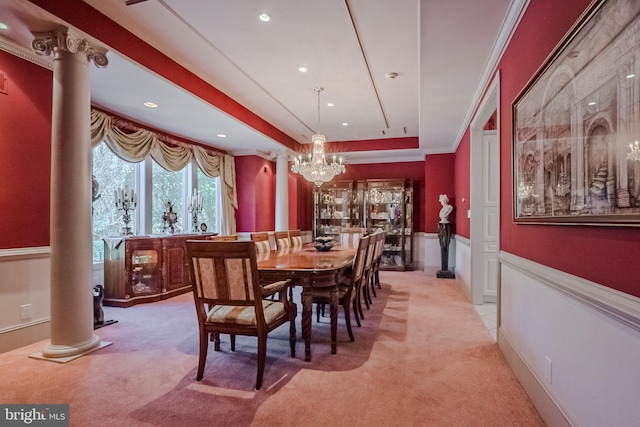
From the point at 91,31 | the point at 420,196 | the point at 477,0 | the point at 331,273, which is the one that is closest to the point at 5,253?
the point at 91,31

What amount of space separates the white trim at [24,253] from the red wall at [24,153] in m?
0.04

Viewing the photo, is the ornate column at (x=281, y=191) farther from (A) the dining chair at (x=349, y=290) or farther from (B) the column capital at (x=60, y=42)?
(B) the column capital at (x=60, y=42)

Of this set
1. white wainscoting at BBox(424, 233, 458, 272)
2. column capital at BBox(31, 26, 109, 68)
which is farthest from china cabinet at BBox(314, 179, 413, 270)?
column capital at BBox(31, 26, 109, 68)

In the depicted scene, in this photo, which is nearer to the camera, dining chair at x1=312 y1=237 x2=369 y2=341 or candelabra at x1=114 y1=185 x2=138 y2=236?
dining chair at x1=312 y1=237 x2=369 y2=341

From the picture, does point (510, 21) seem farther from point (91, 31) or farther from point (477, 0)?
point (91, 31)

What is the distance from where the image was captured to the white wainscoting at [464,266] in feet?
15.4

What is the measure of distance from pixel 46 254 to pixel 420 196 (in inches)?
266

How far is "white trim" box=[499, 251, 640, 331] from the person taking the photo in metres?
1.13

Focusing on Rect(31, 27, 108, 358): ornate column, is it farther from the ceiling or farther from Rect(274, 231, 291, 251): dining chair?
Rect(274, 231, 291, 251): dining chair

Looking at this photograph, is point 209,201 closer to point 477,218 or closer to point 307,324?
point 307,324

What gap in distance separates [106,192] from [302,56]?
3264 millimetres

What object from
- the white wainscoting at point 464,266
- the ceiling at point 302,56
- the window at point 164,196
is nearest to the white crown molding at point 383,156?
the ceiling at point 302,56

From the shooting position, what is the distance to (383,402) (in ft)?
6.71

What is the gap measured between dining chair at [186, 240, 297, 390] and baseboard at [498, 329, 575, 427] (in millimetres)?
1625
